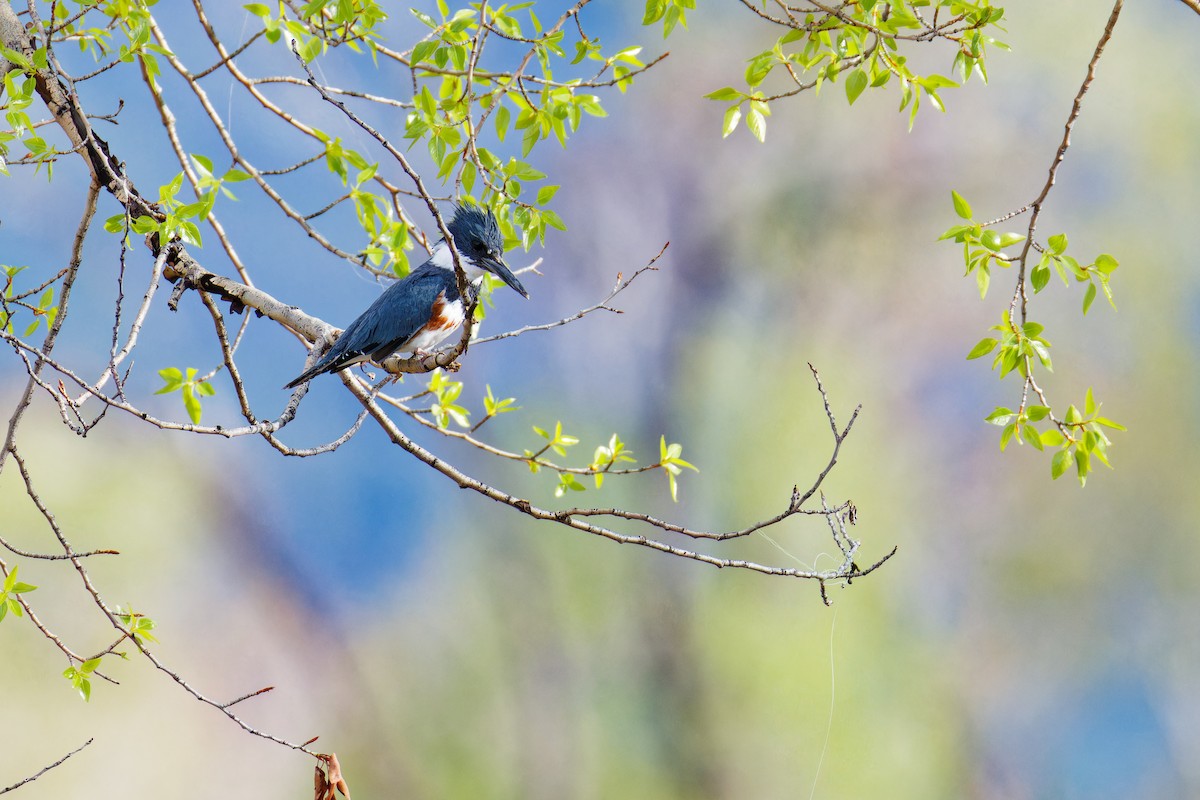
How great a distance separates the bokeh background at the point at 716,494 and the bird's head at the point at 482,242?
1.31ft

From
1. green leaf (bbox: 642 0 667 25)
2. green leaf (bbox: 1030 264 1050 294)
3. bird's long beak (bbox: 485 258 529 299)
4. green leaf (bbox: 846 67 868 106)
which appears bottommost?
green leaf (bbox: 1030 264 1050 294)

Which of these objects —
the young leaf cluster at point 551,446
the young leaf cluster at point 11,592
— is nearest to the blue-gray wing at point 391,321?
the young leaf cluster at point 551,446

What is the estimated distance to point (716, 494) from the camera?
7.55ft

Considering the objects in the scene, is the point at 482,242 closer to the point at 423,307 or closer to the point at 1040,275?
the point at 423,307

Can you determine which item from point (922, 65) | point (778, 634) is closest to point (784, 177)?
point (922, 65)

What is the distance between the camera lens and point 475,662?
210 centimetres

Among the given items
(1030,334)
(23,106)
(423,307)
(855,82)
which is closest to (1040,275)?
(1030,334)

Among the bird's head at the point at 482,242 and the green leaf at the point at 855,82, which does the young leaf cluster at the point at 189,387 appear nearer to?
the bird's head at the point at 482,242

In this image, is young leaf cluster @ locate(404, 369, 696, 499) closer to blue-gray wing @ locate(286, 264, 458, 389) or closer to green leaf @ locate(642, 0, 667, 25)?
blue-gray wing @ locate(286, 264, 458, 389)

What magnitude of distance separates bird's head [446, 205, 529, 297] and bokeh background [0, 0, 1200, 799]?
398mm

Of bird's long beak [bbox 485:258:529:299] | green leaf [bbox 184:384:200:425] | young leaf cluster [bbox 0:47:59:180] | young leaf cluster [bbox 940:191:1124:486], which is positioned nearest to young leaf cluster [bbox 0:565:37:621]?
green leaf [bbox 184:384:200:425]

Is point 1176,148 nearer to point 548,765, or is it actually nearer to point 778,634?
point 778,634

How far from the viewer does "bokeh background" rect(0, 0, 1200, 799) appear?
192cm

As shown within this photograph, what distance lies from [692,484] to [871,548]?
0.42m
